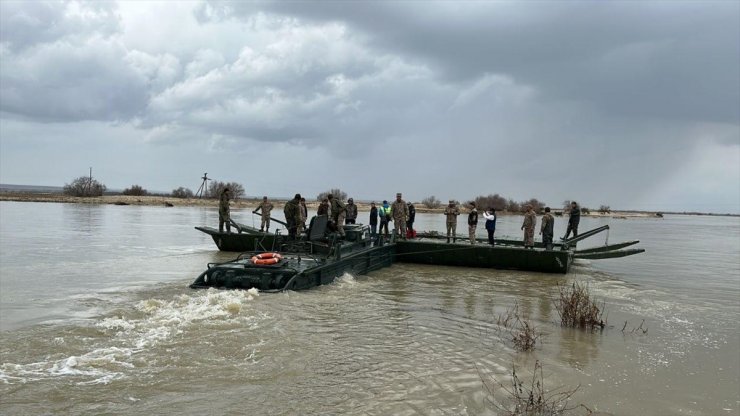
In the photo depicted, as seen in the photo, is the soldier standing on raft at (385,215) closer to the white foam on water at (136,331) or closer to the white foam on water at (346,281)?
the white foam on water at (346,281)

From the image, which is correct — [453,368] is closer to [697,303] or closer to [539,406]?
[539,406]

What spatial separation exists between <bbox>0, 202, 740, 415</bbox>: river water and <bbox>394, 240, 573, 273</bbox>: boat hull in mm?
3836

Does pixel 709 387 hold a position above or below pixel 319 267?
below

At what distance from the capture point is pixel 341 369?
680 centimetres

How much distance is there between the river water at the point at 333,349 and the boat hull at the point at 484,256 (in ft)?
12.6

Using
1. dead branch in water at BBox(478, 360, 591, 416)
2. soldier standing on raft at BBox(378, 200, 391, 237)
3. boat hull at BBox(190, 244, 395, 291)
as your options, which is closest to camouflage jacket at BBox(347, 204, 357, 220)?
soldier standing on raft at BBox(378, 200, 391, 237)

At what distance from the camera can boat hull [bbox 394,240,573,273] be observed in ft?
61.2

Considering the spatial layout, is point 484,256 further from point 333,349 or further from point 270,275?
point 333,349

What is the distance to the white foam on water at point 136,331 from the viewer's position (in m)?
6.20

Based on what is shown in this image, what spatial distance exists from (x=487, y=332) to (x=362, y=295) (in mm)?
3869

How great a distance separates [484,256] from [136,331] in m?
13.6

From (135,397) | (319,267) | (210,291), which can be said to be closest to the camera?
Answer: (135,397)

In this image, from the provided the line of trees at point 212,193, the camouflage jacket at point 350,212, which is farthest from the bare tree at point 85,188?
the camouflage jacket at point 350,212

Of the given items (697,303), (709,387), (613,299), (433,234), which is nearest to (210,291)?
(709,387)
